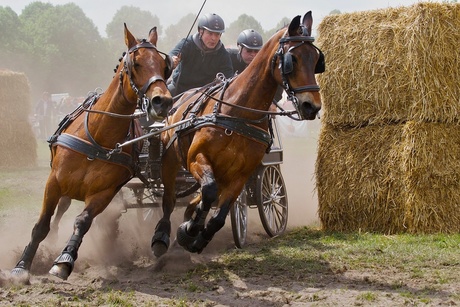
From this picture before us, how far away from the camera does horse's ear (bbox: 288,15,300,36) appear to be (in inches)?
232

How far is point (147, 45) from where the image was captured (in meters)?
6.06

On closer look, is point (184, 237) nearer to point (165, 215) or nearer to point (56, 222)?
point (165, 215)

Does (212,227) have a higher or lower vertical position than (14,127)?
lower

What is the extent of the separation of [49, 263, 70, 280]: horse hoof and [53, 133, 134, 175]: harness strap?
2.91ft

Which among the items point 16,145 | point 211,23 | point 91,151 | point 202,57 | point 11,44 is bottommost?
point 91,151

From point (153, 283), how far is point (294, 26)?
7.51ft

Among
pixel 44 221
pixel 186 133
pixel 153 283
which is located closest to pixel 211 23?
pixel 186 133

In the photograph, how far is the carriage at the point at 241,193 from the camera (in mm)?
7266

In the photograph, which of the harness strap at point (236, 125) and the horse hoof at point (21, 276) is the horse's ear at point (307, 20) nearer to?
the harness strap at point (236, 125)

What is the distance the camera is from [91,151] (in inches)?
241

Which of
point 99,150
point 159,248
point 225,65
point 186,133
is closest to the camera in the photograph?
point 99,150

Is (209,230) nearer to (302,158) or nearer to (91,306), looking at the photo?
(91,306)

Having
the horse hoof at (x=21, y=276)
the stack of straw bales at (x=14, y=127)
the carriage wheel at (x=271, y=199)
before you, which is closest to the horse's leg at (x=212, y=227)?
the horse hoof at (x=21, y=276)

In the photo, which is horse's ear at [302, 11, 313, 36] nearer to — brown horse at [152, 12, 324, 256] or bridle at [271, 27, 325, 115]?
brown horse at [152, 12, 324, 256]
